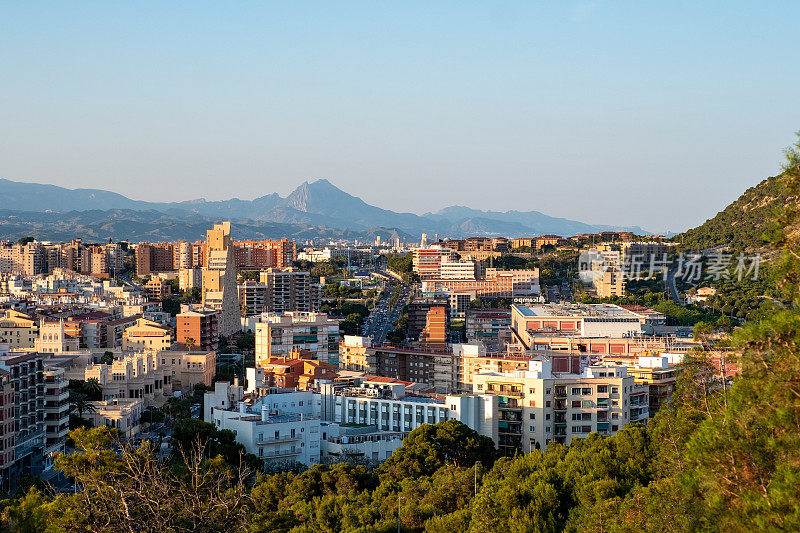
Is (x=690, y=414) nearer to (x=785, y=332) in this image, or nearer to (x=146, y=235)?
(x=785, y=332)

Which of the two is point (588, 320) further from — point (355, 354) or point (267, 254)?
point (267, 254)

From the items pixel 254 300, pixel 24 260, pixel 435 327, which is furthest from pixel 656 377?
pixel 24 260

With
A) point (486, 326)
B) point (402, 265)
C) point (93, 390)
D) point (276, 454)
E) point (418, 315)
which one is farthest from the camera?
point (402, 265)

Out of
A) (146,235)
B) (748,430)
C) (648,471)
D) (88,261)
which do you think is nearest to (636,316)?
(648,471)

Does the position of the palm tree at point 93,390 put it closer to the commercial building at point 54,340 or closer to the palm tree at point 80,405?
the palm tree at point 80,405

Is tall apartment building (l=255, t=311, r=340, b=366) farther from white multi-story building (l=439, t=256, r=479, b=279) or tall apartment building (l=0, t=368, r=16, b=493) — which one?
white multi-story building (l=439, t=256, r=479, b=279)

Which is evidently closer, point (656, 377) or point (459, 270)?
point (656, 377)

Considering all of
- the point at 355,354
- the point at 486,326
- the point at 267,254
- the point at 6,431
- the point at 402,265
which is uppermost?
the point at 267,254
